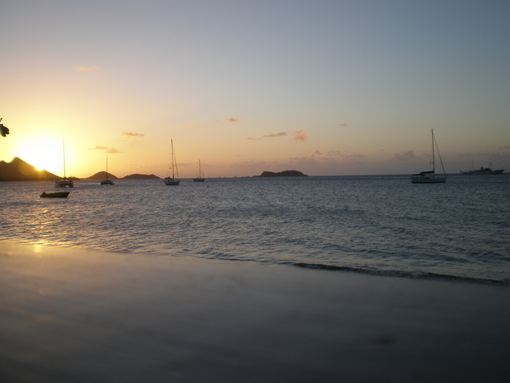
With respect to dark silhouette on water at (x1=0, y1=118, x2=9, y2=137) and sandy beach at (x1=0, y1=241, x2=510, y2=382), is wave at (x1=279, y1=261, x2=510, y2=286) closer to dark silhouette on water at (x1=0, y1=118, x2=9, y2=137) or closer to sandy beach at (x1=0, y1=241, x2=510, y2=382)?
sandy beach at (x1=0, y1=241, x2=510, y2=382)

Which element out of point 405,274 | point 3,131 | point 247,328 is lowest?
point 405,274

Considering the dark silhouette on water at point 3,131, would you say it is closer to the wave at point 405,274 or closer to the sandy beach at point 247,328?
the sandy beach at point 247,328

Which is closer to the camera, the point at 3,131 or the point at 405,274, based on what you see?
the point at 3,131

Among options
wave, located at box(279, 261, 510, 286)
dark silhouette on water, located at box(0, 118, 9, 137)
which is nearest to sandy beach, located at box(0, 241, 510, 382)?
wave, located at box(279, 261, 510, 286)

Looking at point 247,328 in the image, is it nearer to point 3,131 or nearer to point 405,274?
point 3,131

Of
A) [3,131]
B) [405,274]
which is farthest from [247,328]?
[405,274]

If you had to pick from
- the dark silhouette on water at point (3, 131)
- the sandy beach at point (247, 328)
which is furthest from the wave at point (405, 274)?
the dark silhouette on water at point (3, 131)

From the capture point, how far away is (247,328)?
828cm

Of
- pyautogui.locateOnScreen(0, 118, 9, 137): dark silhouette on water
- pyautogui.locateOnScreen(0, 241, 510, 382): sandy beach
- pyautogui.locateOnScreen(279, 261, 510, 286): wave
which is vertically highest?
pyautogui.locateOnScreen(0, 118, 9, 137): dark silhouette on water

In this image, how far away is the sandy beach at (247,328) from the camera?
20.7 ft

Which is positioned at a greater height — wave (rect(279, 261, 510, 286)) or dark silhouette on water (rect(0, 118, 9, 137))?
dark silhouette on water (rect(0, 118, 9, 137))

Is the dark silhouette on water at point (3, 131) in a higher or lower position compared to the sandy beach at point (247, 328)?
higher

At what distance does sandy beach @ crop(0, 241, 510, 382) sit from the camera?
6309mm

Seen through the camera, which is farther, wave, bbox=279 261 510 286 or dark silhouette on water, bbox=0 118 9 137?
wave, bbox=279 261 510 286
